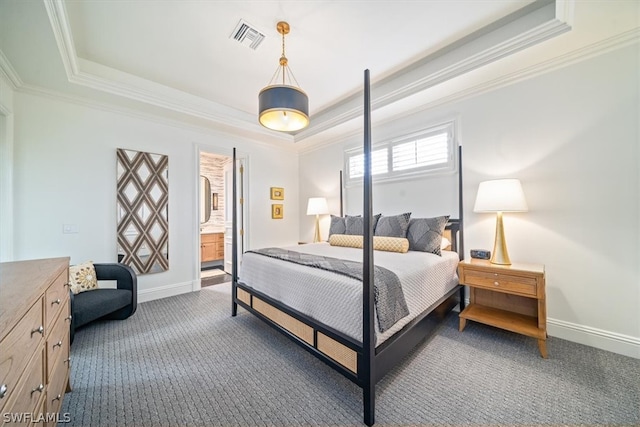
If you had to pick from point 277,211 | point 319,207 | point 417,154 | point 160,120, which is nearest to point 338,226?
point 319,207

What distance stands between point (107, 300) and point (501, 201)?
161 inches

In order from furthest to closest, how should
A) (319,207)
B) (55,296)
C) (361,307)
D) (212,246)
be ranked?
1. (212,246)
2. (319,207)
3. (361,307)
4. (55,296)

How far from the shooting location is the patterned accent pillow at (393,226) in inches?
117

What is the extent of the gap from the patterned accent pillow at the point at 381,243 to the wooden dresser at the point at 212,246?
3691mm

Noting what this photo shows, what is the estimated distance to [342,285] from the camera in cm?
171

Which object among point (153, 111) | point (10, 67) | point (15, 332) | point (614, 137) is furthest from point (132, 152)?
point (614, 137)

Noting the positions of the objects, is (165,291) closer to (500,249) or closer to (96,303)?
(96,303)

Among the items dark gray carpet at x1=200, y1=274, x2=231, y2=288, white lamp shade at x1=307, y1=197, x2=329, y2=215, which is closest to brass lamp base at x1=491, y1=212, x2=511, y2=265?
white lamp shade at x1=307, y1=197, x2=329, y2=215

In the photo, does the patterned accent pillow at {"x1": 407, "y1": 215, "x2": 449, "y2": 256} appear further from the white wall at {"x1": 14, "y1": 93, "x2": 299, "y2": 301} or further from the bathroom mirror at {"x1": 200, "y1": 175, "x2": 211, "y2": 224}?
the bathroom mirror at {"x1": 200, "y1": 175, "x2": 211, "y2": 224}

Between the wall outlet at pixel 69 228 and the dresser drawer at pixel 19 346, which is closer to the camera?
the dresser drawer at pixel 19 346

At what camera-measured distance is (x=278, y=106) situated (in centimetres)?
201

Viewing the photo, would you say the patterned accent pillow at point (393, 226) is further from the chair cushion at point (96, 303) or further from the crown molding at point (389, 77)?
the chair cushion at point (96, 303)

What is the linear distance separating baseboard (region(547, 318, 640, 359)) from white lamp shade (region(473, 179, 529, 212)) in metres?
1.18

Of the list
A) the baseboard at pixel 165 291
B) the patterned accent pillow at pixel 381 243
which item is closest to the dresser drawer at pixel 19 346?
the patterned accent pillow at pixel 381 243
